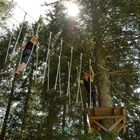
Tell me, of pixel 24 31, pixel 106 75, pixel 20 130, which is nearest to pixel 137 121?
pixel 106 75

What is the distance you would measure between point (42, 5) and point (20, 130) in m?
6.80

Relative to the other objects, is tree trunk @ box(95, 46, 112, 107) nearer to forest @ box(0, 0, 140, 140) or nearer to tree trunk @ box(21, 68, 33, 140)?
forest @ box(0, 0, 140, 140)

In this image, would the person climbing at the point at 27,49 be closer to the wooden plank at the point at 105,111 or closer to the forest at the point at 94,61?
the forest at the point at 94,61

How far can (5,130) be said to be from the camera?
16125mm

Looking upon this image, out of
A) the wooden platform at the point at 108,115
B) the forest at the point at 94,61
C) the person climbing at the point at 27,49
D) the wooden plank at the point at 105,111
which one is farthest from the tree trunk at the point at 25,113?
the person climbing at the point at 27,49

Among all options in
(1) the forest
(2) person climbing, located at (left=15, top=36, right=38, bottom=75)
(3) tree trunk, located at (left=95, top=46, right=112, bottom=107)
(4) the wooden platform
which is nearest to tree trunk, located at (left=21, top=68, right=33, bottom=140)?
(1) the forest

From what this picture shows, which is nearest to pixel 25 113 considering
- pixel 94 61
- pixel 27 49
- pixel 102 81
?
pixel 94 61

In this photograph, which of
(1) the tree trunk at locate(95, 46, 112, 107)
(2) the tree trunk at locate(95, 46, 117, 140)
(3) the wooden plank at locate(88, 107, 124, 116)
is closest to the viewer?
(3) the wooden plank at locate(88, 107, 124, 116)

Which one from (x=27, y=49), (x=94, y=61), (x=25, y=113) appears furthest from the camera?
(x=25, y=113)

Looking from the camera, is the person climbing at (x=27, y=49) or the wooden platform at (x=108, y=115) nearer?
the person climbing at (x=27, y=49)

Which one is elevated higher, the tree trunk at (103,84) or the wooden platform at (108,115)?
the tree trunk at (103,84)

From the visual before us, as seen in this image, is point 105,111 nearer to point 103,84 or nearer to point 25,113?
point 103,84

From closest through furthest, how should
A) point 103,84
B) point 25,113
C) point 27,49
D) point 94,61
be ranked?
point 27,49 → point 103,84 → point 94,61 → point 25,113

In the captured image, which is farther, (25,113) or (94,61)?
(25,113)
